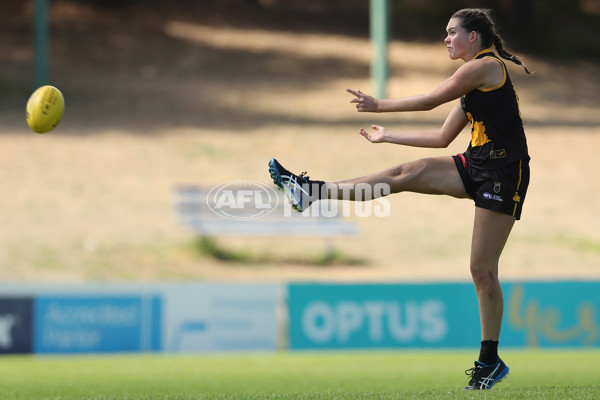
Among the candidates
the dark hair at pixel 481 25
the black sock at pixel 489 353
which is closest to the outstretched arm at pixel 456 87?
the dark hair at pixel 481 25

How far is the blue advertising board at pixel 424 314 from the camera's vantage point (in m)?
13.3

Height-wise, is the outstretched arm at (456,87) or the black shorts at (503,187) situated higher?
the outstretched arm at (456,87)

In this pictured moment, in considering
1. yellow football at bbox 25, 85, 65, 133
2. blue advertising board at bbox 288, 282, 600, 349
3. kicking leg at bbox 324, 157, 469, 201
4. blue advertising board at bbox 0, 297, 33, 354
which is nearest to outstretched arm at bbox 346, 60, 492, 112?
kicking leg at bbox 324, 157, 469, 201

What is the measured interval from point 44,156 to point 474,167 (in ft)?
56.0

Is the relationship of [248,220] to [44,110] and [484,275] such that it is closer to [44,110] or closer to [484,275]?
[44,110]

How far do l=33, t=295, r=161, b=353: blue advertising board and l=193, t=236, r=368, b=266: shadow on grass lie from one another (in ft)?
17.0

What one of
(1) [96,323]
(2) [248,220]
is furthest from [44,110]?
(2) [248,220]

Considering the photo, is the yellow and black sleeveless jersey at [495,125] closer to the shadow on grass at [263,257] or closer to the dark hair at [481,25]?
the dark hair at [481,25]

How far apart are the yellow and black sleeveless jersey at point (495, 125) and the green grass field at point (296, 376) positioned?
1495 millimetres

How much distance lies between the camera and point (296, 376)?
32.0ft

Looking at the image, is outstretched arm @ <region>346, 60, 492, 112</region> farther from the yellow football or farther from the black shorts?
the yellow football

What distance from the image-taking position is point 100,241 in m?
18.3

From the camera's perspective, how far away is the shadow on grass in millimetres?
18312

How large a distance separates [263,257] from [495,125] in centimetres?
1291
